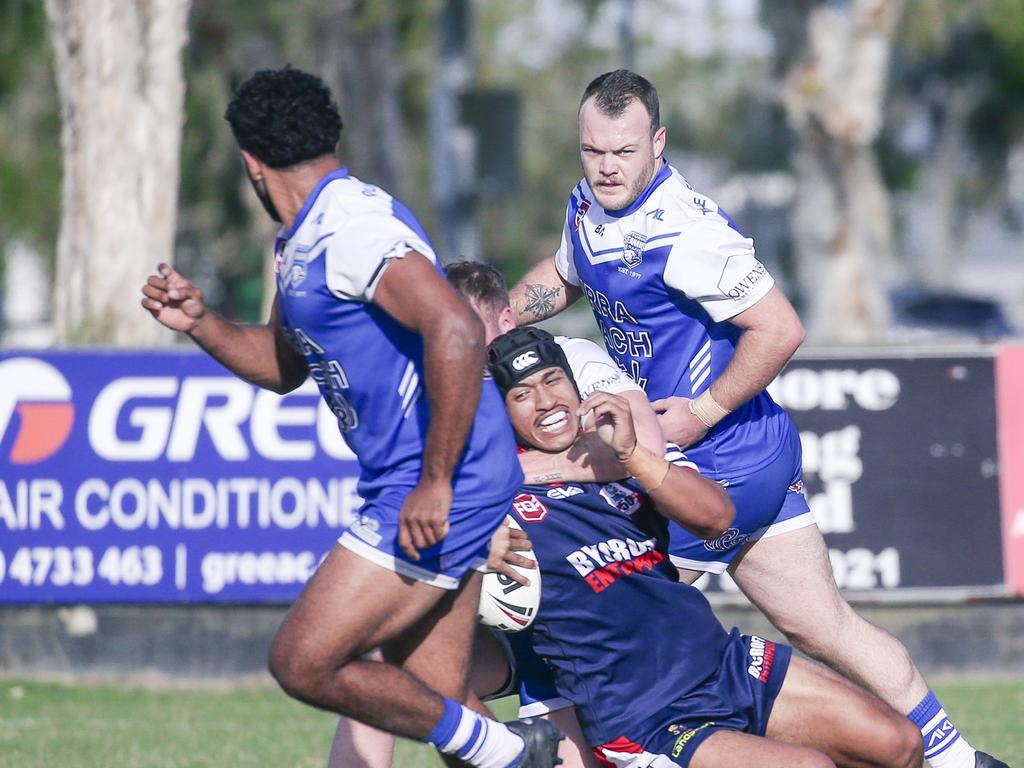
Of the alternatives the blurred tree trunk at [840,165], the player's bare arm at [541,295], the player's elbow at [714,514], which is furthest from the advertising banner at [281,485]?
the blurred tree trunk at [840,165]

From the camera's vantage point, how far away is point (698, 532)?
459 centimetres

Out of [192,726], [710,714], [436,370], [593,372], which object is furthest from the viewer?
[192,726]

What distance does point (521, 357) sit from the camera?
4.65 meters

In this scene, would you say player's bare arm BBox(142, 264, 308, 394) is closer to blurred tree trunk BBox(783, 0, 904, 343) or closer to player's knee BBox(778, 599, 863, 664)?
player's knee BBox(778, 599, 863, 664)

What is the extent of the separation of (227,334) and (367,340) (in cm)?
77

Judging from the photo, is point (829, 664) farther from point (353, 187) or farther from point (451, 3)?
point (451, 3)

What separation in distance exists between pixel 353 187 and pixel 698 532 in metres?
1.40

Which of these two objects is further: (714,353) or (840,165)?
(840,165)

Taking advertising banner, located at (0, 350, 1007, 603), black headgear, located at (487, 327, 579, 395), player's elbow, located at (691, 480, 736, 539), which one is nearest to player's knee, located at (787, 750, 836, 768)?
player's elbow, located at (691, 480, 736, 539)

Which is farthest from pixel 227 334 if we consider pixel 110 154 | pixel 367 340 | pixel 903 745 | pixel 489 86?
pixel 489 86

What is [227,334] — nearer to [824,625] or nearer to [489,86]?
[824,625]

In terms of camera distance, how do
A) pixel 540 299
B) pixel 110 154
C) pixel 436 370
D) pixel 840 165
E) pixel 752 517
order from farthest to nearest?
pixel 840 165 < pixel 110 154 < pixel 540 299 < pixel 752 517 < pixel 436 370

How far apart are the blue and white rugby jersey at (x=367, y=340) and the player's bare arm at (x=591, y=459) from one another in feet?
0.73

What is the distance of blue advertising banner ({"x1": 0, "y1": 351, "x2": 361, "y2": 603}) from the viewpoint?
8.52 metres
